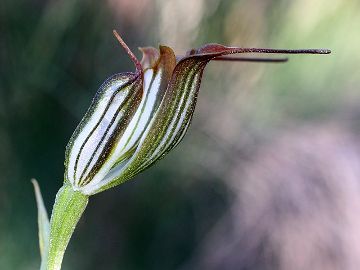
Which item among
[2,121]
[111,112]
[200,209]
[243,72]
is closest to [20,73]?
[2,121]

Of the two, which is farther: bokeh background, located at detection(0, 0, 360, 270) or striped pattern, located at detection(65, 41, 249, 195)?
bokeh background, located at detection(0, 0, 360, 270)

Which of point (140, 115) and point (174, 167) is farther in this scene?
point (174, 167)

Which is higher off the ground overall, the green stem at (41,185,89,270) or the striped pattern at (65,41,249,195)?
the striped pattern at (65,41,249,195)

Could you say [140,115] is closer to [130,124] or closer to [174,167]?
[130,124]

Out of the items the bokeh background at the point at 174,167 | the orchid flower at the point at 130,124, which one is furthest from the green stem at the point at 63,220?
the bokeh background at the point at 174,167

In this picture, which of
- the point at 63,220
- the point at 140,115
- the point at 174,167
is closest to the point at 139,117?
the point at 140,115

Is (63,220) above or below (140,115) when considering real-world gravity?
below

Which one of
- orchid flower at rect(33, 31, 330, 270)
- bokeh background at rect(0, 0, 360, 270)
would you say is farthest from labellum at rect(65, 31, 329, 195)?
bokeh background at rect(0, 0, 360, 270)

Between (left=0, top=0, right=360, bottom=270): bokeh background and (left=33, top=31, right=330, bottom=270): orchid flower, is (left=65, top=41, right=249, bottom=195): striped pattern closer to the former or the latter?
(left=33, top=31, right=330, bottom=270): orchid flower
